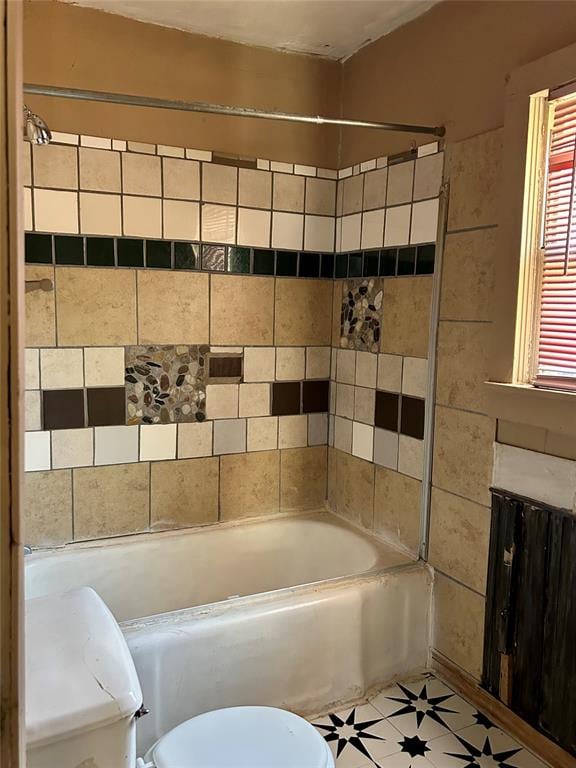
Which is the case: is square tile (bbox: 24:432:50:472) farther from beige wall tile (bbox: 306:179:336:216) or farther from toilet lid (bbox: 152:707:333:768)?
beige wall tile (bbox: 306:179:336:216)

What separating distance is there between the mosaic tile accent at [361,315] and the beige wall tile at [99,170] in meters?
0.95

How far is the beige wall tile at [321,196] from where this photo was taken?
2.47 metres

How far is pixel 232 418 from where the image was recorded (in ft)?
7.89

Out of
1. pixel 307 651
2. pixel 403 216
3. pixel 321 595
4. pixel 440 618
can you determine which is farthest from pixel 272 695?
pixel 403 216

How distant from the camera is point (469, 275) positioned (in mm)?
1879

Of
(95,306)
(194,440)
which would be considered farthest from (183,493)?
(95,306)

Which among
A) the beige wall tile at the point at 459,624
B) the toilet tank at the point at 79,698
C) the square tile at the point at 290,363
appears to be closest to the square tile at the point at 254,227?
the square tile at the point at 290,363

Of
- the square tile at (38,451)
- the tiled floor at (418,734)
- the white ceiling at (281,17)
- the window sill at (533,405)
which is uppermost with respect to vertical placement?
the white ceiling at (281,17)

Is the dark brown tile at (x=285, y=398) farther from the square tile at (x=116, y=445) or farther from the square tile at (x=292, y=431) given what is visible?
the square tile at (x=116, y=445)

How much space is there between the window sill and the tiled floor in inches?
35.6

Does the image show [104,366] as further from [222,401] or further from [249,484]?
[249,484]

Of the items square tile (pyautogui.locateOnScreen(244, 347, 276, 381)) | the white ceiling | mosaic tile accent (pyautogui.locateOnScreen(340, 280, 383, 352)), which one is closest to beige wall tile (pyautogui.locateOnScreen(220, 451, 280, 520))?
square tile (pyautogui.locateOnScreen(244, 347, 276, 381))

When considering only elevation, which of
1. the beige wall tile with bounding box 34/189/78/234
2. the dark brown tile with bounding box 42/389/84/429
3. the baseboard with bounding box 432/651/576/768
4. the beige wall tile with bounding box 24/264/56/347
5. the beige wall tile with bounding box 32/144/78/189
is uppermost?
the beige wall tile with bounding box 32/144/78/189

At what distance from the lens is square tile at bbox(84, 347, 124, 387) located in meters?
2.13
